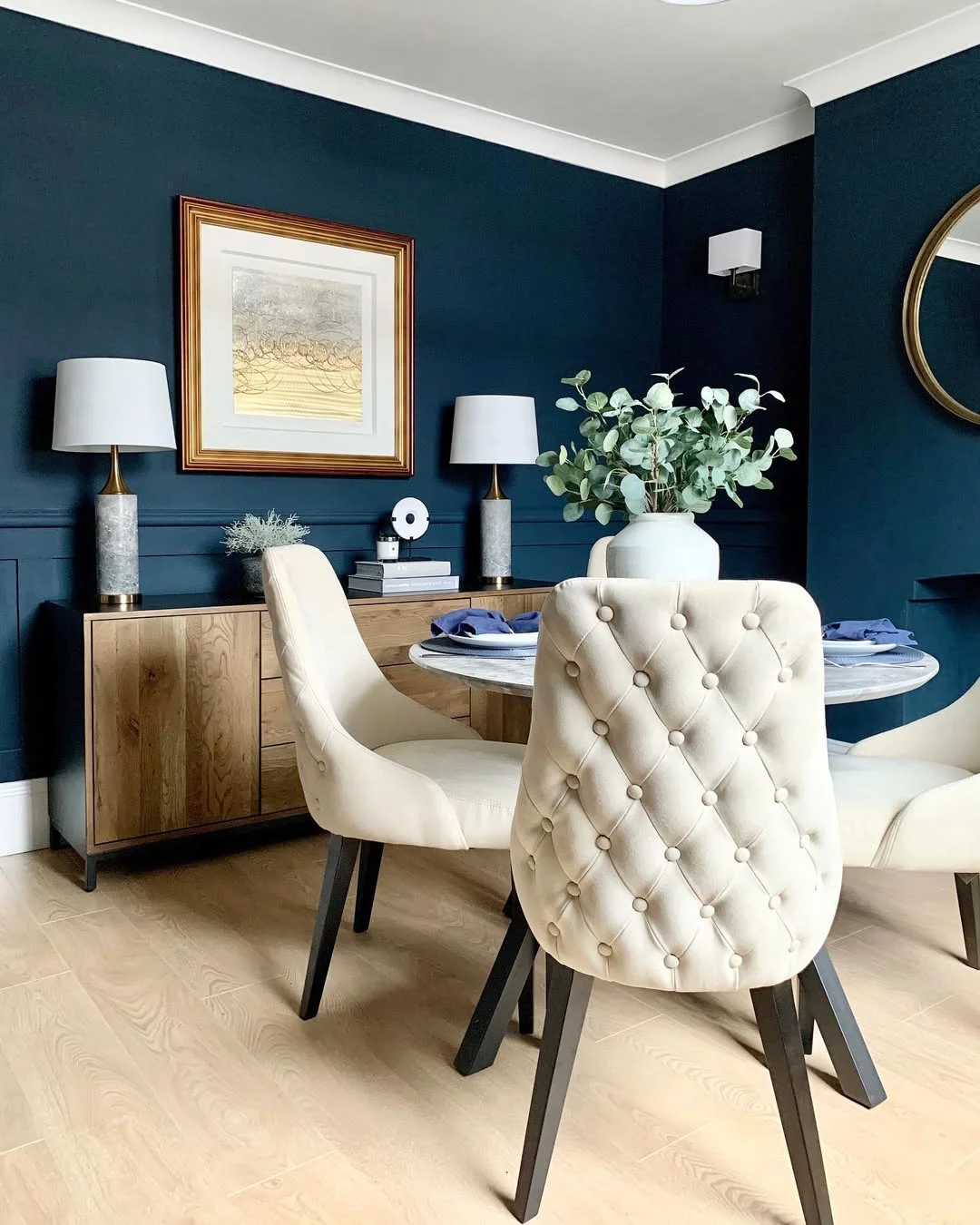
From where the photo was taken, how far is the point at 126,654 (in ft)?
9.06

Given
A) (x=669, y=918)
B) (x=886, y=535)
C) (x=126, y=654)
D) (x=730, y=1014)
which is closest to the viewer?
(x=669, y=918)

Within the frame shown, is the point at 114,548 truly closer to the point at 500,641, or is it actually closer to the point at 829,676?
the point at 500,641

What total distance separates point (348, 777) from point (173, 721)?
1.09 m

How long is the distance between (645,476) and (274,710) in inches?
56.6

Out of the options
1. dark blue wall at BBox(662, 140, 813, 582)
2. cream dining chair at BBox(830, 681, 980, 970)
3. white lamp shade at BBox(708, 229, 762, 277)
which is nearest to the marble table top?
cream dining chair at BBox(830, 681, 980, 970)

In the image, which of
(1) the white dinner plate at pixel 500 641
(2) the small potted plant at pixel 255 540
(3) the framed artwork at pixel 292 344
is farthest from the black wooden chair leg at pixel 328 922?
(3) the framed artwork at pixel 292 344

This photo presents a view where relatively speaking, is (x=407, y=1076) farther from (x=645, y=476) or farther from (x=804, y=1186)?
(x=645, y=476)

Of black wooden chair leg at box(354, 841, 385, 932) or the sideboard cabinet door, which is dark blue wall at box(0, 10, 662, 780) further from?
black wooden chair leg at box(354, 841, 385, 932)

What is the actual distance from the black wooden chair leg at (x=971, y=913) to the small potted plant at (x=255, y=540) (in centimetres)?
207

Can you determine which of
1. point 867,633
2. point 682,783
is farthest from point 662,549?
point 682,783

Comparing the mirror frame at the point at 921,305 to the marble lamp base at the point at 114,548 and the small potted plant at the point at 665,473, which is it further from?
the marble lamp base at the point at 114,548

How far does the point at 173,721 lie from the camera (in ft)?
9.35

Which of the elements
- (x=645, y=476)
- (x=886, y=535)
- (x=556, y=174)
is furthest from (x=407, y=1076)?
(x=556, y=174)

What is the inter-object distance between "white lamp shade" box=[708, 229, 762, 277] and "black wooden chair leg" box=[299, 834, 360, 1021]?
2.93 meters
